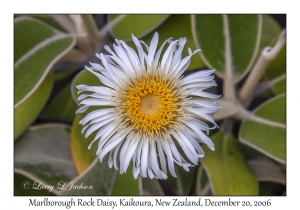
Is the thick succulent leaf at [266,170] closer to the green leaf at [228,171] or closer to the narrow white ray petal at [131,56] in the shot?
the green leaf at [228,171]

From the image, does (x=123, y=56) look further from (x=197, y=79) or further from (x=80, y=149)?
(x=80, y=149)

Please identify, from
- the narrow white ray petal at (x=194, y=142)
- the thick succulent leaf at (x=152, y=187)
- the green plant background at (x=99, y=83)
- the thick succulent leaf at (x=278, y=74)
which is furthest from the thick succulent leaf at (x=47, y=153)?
the thick succulent leaf at (x=278, y=74)

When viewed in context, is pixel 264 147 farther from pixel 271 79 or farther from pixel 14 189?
pixel 14 189

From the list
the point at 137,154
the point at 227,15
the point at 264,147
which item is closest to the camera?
the point at 137,154

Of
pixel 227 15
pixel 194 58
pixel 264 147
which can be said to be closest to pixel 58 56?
pixel 194 58

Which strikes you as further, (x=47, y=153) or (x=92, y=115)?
(x=47, y=153)

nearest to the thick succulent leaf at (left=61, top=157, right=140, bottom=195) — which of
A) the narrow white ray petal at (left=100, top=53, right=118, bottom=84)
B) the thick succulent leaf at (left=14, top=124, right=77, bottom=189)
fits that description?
the thick succulent leaf at (left=14, top=124, right=77, bottom=189)

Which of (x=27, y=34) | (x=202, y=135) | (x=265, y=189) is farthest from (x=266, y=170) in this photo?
(x=27, y=34)

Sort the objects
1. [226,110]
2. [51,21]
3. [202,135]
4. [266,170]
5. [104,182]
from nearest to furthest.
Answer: [202,135] < [226,110] < [104,182] < [266,170] < [51,21]
